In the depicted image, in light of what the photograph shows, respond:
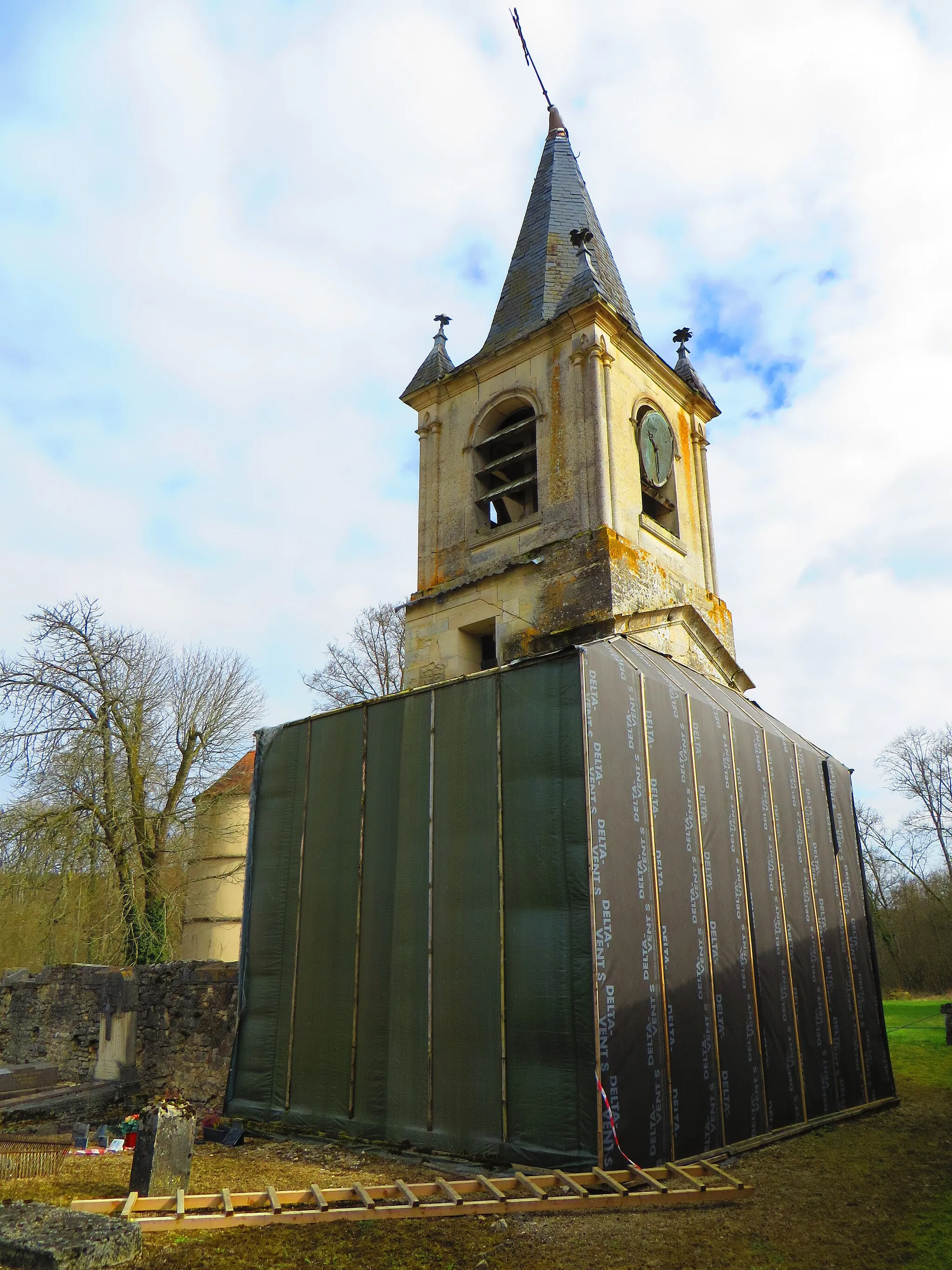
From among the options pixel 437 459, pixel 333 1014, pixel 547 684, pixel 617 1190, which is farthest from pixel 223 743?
pixel 617 1190

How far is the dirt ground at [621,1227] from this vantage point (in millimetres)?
5227

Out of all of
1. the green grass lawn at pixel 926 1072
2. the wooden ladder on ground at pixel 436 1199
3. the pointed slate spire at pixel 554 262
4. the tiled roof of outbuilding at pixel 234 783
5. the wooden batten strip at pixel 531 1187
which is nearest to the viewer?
the green grass lawn at pixel 926 1072

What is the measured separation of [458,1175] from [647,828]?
338 centimetres

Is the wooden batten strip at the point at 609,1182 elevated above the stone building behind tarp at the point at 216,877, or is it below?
below

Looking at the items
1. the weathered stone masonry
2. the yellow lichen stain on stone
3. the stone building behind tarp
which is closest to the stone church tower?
the yellow lichen stain on stone

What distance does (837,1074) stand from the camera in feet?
35.4

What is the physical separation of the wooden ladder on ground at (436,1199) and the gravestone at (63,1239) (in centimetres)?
36

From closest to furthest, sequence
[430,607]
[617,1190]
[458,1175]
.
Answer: [617,1190] < [458,1175] < [430,607]

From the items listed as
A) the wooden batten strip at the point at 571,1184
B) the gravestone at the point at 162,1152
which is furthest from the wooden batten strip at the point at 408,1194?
the gravestone at the point at 162,1152

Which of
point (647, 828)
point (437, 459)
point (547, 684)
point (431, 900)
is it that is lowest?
point (431, 900)

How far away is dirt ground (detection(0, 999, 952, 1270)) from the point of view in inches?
206

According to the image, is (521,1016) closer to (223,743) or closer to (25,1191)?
(25,1191)

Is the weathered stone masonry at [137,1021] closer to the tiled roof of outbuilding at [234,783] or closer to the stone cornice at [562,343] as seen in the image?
the tiled roof of outbuilding at [234,783]

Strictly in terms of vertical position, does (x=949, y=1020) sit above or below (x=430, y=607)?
below
